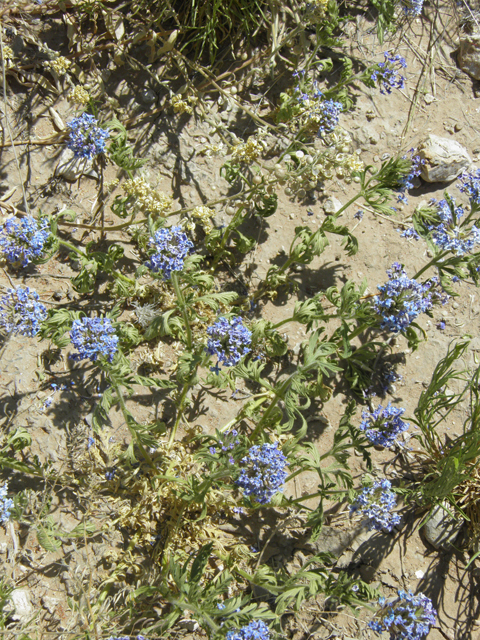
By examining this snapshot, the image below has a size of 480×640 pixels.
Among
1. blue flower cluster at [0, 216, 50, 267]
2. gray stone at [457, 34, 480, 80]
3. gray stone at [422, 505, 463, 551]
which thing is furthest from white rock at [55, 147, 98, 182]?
gray stone at [422, 505, 463, 551]

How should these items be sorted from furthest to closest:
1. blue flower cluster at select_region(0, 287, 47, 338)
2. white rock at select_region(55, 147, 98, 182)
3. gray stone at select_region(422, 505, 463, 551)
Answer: white rock at select_region(55, 147, 98, 182) < gray stone at select_region(422, 505, 463, 551) < blue flower cluster at select_region(0, 287, 47, 338)

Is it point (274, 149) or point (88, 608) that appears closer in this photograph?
point (88, 608)

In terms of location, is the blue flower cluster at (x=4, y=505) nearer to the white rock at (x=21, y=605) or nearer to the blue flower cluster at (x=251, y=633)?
the white rock at (x=21, y=605)

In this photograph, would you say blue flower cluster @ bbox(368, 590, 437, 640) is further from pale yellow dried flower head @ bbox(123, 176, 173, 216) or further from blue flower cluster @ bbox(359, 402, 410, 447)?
pale yellow dried flower head @ bbox(123, 176, 173, 216)

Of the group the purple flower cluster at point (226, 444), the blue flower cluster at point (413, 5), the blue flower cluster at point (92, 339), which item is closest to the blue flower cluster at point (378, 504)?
the purple flower cluster at point (226, 444)

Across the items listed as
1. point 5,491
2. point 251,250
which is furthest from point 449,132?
point 5,491

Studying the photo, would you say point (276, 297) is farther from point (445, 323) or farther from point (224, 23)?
point (224, 23)

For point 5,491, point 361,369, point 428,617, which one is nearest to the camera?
point 428,617

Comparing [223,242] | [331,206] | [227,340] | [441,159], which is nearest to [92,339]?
[227,340]
